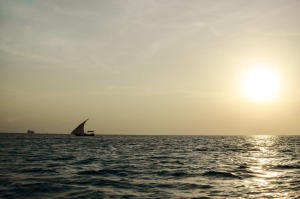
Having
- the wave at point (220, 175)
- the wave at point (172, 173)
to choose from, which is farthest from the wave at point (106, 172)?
the wave at point (220, 175)

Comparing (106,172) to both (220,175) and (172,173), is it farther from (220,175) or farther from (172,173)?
(220,175)

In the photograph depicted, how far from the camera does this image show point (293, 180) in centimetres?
2362

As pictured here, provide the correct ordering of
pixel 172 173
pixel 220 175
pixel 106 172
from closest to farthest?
pixel 220 175 < pixel 172 173 < pixel 106 172

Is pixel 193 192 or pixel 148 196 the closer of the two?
pixel 148 196

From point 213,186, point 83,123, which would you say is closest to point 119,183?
point 213,186

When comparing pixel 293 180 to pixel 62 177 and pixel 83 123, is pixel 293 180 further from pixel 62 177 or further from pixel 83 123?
pixel 83 123

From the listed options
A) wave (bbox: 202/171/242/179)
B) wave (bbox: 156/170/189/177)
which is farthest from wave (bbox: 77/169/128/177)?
wave (bbox: 202/171/242/179)

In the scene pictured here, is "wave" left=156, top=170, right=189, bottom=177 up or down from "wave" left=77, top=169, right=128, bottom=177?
down

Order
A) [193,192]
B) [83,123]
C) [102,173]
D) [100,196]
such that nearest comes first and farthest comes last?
[100,196] < [193,192] < [102,173] < [83,123]

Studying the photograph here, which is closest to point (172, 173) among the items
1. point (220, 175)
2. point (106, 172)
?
point (220, 175)

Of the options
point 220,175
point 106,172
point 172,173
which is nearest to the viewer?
point 220,175

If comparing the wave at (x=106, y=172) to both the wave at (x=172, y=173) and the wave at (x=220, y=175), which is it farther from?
the wave at (x=220, y=175)

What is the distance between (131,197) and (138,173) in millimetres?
9066

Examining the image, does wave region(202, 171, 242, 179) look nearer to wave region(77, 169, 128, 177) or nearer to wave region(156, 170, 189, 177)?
wave region(156, 170, 189, 177)
